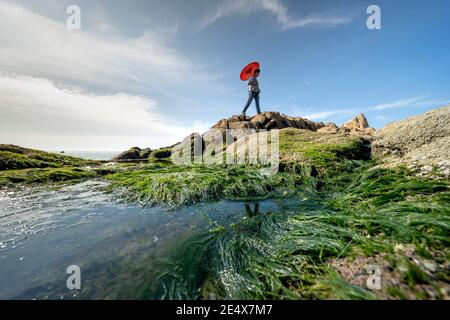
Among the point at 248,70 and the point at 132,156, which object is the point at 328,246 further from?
the point at 132,156

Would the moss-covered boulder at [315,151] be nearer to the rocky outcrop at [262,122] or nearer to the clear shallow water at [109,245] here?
the clear shallow water at [109,245]

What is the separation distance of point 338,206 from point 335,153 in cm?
413

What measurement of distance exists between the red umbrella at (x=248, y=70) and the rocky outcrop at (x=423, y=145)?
32.1ft

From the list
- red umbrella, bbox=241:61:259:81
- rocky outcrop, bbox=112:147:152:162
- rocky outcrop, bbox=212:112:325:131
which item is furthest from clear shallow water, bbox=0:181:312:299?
rocky outcrop, bbox=112:147:152:162

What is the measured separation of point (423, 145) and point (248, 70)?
39.6 feet

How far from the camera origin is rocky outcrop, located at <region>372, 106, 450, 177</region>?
4214mm

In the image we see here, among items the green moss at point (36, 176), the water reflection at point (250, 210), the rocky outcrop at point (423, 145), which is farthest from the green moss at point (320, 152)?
the green moss at point (36, 176)

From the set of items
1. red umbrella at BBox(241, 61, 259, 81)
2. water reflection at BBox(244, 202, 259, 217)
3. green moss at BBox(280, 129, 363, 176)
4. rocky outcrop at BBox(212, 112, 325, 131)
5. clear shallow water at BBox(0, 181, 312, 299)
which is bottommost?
clear shallow water at BBox(0, 181, 312, 299)

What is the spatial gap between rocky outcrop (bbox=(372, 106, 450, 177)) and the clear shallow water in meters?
3.14

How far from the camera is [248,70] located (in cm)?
1505

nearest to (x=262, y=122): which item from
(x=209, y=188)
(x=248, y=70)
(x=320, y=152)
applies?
(x=248, y=70)

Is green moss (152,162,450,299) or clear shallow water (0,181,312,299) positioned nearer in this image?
green moss (152,162,450,299)

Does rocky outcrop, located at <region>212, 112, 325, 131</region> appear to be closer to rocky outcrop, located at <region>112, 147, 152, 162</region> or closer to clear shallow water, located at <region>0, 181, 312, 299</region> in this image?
rocky outcrop, located at <region>112, 147, 152, 162</region>
